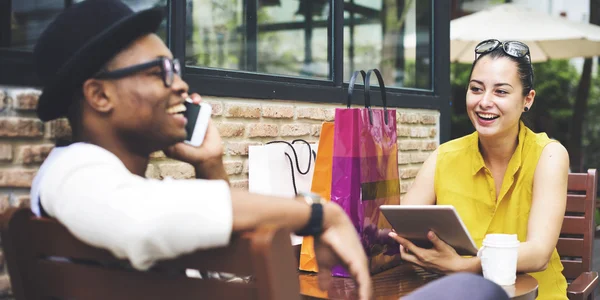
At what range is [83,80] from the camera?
162 centimetres

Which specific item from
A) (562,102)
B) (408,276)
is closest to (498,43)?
(408,276)

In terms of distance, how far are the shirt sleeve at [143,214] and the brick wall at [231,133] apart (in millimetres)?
824

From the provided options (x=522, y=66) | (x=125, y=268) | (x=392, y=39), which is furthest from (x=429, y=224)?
(x=392, y=39)

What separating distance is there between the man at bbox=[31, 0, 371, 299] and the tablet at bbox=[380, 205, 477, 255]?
0.56 m

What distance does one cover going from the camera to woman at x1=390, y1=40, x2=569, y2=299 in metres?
2.60

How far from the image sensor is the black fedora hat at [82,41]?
1.58 m

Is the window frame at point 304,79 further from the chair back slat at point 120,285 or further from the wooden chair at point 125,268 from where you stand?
the chair back slat at point 120,285

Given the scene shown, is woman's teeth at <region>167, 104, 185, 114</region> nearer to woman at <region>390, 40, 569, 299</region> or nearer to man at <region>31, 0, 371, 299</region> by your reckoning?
man at <region>31, 0, 371, 299</region>

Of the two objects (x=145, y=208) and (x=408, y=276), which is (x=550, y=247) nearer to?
(x=408, y=276)

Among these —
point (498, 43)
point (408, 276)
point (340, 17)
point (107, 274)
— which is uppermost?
point (340, 17)

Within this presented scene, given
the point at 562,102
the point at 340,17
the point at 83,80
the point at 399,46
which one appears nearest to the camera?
the point at 83,80

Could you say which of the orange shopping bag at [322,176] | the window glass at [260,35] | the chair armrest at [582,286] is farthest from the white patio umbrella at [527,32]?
the orange shopping bag at [322,176]

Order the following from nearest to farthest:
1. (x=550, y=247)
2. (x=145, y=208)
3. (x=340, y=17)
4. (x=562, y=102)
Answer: (x=145, y=208) < (x=550, y=247) < (x=340, y=17) < (x=562, y=102)

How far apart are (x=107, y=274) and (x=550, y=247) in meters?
1.52
